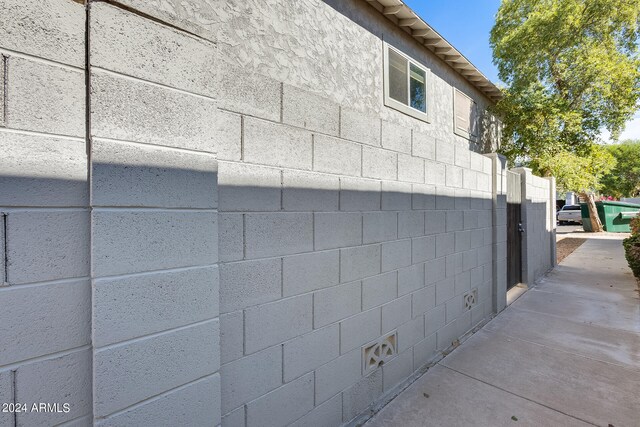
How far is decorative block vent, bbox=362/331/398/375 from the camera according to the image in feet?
8.52

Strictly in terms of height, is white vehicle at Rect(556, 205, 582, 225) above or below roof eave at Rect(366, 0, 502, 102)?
below

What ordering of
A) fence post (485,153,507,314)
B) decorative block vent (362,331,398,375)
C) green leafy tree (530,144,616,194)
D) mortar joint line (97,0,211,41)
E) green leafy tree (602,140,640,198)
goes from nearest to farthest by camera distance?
mortar joint line (97,0,211,41), decorative block vent (362,331,398,375), fence post (485,153,507,314), green leafy tree (530,144,616,194), green leafy tree (602,140,640,198)

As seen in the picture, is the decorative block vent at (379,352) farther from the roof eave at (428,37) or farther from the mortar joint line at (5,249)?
the roof eave at (428,37)

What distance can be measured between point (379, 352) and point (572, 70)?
982 cm

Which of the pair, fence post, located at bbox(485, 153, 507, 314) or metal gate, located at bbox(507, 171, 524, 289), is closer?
fence post, located at bbox(485, 153, 507, 314)

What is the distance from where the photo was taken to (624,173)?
29.6 meters

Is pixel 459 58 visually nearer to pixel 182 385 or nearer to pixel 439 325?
pixel 439 325

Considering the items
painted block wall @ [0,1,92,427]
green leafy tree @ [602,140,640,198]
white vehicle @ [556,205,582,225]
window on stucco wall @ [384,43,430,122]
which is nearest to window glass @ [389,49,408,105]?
window on stucco wall @ [384,43,430,122]

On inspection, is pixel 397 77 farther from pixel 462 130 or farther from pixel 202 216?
pixel 202 216

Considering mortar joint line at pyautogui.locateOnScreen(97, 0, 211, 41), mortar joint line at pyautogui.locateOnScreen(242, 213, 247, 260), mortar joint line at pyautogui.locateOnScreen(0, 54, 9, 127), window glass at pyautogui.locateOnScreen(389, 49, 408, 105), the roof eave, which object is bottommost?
mortar joint line at pyautogui.locateOnScreen(242, 213, 247, 260)

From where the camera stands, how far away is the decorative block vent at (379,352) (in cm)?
260

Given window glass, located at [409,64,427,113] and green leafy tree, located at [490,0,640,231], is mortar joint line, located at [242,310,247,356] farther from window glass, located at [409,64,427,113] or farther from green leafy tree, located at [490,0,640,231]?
green leafy tree, located at [490,0,640,231]

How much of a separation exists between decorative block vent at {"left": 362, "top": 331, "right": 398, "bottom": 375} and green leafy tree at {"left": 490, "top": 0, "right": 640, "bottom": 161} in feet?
21.6

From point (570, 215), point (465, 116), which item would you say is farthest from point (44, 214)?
point (570, 215)
